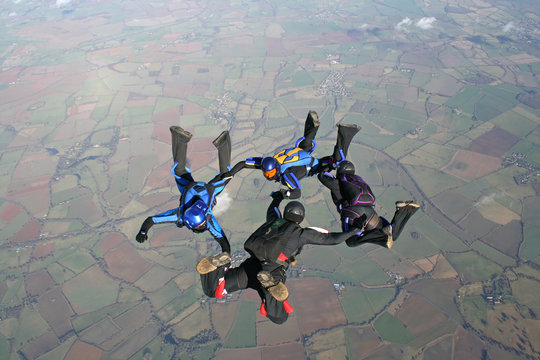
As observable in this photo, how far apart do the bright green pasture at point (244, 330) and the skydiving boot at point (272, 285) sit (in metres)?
33.0

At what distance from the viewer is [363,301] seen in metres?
40.4

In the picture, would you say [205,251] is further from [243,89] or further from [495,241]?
[243,89]

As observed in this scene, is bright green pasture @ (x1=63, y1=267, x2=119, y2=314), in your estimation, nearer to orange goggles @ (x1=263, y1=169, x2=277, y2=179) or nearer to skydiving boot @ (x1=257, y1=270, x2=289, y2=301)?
orange goggles @ (x1=263, y1=169, x2=277, y2=179)

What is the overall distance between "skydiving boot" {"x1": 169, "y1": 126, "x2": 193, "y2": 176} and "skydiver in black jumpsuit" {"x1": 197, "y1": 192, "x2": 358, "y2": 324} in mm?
4489

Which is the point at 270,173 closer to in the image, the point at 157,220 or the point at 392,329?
the point at 157,220

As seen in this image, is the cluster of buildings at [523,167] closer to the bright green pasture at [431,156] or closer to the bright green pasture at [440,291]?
the bright green pasture at [431,156]

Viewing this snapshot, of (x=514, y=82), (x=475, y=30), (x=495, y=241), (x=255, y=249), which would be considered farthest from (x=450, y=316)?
(x=475, y=30)

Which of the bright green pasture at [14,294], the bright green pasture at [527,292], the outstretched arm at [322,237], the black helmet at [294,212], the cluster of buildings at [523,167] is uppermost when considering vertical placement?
the black helmet at [294,212]

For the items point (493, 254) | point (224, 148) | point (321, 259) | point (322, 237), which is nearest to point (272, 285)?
point (322, 237)

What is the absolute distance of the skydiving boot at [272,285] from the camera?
8.50m

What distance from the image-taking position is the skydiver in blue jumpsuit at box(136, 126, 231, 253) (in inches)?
394

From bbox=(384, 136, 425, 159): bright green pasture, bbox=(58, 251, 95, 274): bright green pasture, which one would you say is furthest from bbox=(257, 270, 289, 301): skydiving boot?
bbox=(384, 136, 425, 159): bright green pasture

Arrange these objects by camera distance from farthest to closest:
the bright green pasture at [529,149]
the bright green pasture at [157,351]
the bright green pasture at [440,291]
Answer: the bright green pasture at [529,149] < the bright green pasture at [440,291] < the bright green pasture at [157,351]

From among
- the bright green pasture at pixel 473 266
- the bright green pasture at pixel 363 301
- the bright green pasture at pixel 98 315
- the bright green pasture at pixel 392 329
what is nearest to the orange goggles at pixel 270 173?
the bright green pasture at pixel 363 301
